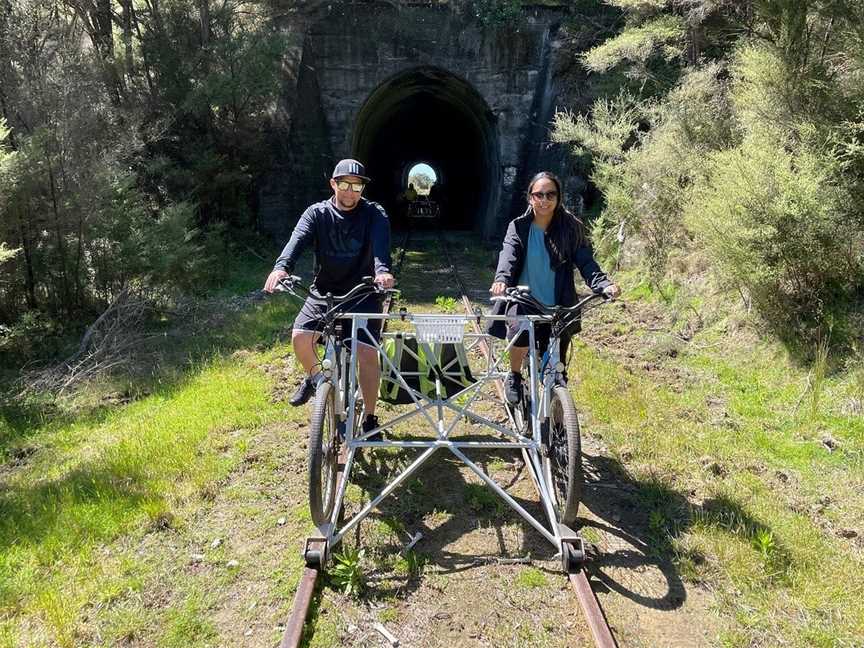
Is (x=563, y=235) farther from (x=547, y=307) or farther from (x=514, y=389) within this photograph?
(x=514, y=389)

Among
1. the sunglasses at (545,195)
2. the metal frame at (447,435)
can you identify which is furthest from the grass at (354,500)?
the sunglasses at (545,195)

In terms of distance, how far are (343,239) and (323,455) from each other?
5.34 ft

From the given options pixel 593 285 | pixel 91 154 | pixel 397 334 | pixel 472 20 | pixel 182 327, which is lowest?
pixel 182 327

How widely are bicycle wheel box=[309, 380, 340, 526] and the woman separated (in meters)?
1.42

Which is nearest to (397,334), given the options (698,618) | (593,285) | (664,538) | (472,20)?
(593,285)

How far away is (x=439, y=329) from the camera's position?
3.79 metres

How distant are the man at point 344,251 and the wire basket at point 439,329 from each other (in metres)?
0.54

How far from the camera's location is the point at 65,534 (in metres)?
4.04

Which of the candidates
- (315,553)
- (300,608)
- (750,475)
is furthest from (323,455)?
(750,475)

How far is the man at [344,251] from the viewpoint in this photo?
13.8 feet

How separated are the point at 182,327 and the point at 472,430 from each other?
231 inches

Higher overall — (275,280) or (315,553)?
(275,280)

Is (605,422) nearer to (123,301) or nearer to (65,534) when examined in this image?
(65,534)

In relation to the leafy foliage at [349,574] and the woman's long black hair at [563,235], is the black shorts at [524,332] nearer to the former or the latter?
the woman's long black hair at [563,235]
